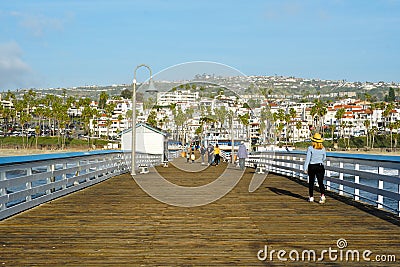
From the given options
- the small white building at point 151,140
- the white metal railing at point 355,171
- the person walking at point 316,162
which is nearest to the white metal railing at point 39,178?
the person walking at point 316,162

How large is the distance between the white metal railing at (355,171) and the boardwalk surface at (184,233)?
57 centimetres

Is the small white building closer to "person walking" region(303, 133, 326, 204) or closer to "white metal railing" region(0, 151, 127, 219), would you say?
"white metal railing" region(0, 151, 127, 219)

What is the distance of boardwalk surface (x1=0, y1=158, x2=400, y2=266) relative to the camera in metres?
7.27

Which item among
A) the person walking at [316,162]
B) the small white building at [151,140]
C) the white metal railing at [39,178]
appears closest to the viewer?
the white metal railing at [39,178]

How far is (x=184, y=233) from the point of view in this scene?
916 cm

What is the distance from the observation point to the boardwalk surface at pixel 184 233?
727cm

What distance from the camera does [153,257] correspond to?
7312 mm

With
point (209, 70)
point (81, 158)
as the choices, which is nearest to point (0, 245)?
point (81, 158)

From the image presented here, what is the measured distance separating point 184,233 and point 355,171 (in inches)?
245

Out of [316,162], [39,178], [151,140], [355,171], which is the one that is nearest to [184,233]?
[39,178]

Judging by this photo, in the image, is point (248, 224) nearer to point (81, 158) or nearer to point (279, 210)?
point (279, 210)

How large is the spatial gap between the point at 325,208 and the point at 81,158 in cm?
804

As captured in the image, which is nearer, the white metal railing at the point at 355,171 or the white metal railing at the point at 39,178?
the white metal railing at the point at 39,178

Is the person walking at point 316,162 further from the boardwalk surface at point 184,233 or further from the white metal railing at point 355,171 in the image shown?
the white metal railing at point 355,171
